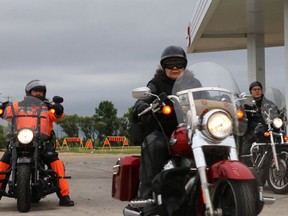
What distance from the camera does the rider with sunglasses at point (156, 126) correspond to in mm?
5145

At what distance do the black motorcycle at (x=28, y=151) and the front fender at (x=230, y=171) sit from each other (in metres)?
3.46

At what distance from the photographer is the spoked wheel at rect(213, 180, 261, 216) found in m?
4.15

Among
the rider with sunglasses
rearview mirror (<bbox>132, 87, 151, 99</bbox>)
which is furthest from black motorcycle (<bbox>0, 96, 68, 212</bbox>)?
rearview mirror (<bbox>132, 87, 151, 99</bbox>)

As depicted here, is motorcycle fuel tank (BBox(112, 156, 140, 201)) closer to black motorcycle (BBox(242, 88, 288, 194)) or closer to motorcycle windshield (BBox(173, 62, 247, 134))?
motorcycle windshield (BBox(173, 62, 247, 134))

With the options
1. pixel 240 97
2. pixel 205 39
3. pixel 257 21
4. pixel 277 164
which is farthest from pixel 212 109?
pixel 205 39

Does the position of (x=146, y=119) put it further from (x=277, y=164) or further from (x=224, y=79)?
(x=277, y=164)

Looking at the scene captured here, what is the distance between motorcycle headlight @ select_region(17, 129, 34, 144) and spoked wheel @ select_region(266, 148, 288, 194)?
13.2 ft

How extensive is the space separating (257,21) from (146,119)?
46.9ft

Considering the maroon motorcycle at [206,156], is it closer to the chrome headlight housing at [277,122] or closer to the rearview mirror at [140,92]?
the rearview mirror at [140,92]

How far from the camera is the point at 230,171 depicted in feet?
14.0

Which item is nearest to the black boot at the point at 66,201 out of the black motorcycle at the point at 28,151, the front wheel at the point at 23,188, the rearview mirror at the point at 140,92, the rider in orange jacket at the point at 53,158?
the rider in orange jacket at the point at 53,158

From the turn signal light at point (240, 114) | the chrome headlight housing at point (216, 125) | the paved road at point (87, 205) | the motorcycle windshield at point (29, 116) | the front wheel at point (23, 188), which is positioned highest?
the motorcycle windshield at point (29, 116)

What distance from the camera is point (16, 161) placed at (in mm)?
7461

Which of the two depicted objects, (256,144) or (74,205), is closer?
(74,205)
